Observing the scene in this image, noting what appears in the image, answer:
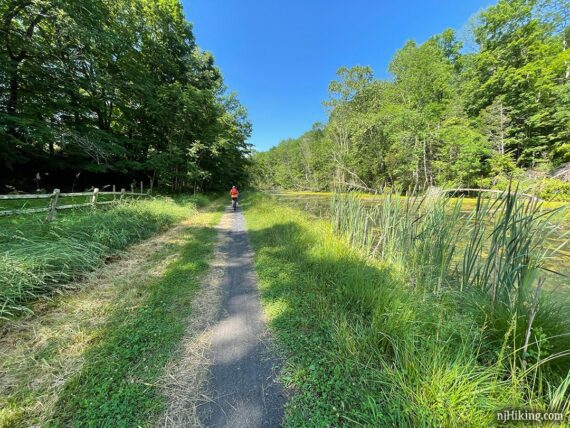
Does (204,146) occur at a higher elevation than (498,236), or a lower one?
higher

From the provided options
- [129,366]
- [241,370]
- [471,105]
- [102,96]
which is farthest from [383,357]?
[471,105]

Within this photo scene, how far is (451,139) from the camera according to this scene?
17.7m

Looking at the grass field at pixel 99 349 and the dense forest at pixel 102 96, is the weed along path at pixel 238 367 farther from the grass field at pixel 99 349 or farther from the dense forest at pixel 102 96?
the dense forest at pixel 102 96

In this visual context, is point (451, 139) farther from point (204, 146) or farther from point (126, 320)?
point (126, 320)

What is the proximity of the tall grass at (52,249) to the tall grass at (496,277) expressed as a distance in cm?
443

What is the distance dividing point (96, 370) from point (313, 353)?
1.95 meters

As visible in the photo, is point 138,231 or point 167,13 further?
point 167,13

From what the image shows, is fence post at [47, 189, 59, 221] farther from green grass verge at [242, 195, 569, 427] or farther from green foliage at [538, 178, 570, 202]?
green foliage at [538, 178, 570, 202]

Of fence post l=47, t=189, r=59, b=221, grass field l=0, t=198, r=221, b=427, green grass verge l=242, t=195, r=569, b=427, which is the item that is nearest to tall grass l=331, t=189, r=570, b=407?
green grass verge l=242, t=195, r=569, b=427

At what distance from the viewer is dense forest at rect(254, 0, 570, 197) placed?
15.4 metres

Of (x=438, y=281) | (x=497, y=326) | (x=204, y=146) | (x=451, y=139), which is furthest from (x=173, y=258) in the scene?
(x=451, y=139)

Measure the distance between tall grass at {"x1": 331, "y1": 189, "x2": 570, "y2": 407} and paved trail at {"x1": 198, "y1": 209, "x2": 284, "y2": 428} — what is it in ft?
→ 3.47

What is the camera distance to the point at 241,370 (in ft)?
6.74

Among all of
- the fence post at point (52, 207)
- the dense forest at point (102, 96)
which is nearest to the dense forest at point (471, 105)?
the fence post at point (52, 207)
